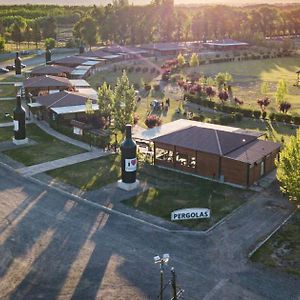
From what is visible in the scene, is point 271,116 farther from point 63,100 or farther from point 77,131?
point 63,100

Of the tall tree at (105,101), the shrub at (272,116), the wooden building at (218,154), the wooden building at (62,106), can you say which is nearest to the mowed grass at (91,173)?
the wooden building at (218,154)

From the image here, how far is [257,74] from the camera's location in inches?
4092

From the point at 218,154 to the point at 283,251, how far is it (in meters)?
12.8

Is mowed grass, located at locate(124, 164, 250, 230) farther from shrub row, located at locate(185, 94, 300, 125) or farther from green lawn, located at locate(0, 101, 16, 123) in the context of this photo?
green lawn, located at locate(0, 101, 16, 123)

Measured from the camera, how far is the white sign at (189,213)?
31825mm

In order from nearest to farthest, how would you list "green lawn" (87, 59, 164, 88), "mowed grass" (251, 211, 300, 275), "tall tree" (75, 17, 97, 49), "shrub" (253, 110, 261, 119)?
"mowed grass" (251, 211, 300, 275) → "shrub" (253, 110, 261, 119) → "green lawn" (87, 59, 164, 88) → "tall tree" (75, 17, 97, 49)

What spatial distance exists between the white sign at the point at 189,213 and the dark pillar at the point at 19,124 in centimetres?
2361

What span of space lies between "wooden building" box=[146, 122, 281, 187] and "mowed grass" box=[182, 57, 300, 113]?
96.3 ft

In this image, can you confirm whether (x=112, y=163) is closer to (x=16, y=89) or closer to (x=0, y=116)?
(x=0, y=116)

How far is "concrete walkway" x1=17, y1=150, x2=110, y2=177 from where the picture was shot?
41438 millimetres

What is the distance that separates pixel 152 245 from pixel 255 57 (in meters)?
112

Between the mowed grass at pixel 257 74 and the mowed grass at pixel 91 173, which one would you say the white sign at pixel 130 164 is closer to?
the mowed grass at pixel 91 173

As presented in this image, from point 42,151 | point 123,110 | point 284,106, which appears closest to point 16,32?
point 284,106

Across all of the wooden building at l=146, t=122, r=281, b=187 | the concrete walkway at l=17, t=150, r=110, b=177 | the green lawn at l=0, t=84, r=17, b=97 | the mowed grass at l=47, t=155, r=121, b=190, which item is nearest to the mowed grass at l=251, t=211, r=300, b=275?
the wooden building at l=146, t=122, r=281, b=187
